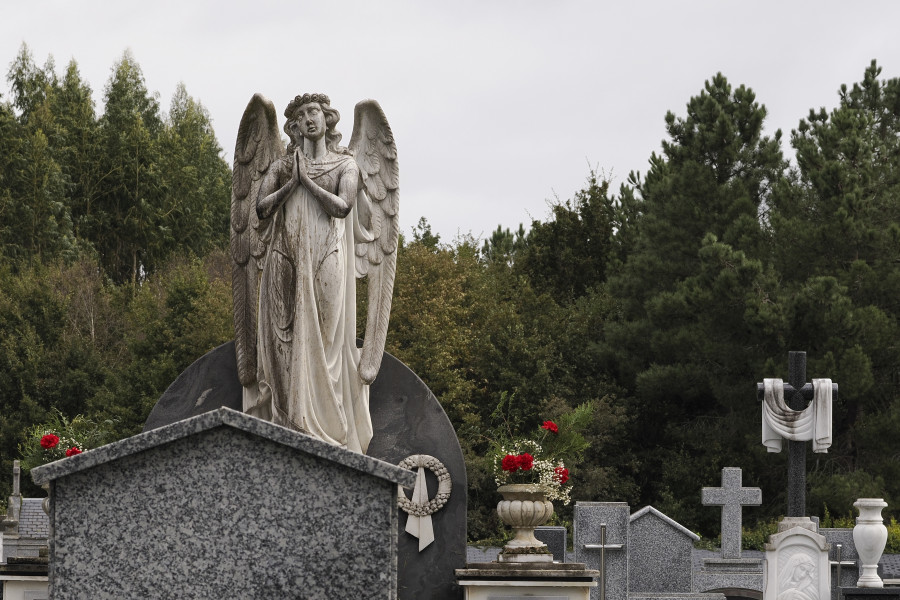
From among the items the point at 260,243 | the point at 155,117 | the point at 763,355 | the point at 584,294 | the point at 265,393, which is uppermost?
the point at 155,117

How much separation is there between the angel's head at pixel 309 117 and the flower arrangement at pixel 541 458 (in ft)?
7.39

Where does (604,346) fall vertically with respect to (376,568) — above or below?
above

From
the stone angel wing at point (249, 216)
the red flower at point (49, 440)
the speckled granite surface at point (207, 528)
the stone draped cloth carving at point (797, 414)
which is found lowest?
the speckled granite surface at point (207, 528)

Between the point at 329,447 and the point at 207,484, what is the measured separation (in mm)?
388

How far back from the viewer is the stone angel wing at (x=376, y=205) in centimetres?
1017

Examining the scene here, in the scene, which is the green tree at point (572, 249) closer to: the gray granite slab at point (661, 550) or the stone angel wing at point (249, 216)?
the gray granite slab at point (661, 550)

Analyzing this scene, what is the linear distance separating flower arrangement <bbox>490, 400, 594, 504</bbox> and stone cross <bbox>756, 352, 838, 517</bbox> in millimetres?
4543

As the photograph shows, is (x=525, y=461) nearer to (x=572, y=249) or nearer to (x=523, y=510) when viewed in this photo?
(x=523, y=510)

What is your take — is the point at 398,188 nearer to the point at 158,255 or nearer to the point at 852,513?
the point at 852,513

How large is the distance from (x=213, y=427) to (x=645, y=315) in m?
28.0

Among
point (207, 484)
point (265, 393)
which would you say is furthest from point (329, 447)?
point (265, 393)

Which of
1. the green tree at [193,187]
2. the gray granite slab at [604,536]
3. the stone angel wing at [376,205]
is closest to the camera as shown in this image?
the stone angel wing at [376,205]

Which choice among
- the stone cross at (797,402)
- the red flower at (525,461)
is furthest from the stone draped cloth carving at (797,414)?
the red flower at (525,461)

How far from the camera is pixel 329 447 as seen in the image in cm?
465
